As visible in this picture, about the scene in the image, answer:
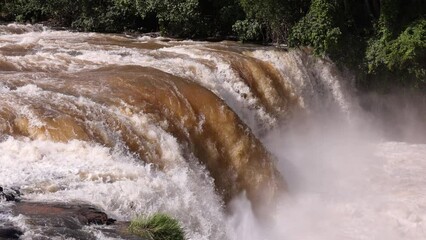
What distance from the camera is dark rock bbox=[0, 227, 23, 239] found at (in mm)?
4912

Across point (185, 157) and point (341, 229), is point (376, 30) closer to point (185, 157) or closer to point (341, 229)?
point (341, 229)

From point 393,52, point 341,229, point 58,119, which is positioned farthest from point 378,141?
point 58,119

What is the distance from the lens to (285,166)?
12.2 m

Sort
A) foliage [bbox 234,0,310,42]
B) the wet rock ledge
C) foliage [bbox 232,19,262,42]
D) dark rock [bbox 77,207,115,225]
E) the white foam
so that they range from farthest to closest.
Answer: foliage [bbox 232,19,262,42]
foliage [bbox 234,0,310,42]
the white foam
dark rock [bbox 77,207,115,225]
the wet rock ledge

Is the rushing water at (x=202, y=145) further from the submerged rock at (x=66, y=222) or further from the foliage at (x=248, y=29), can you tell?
the foliage at (x=248, y=29)

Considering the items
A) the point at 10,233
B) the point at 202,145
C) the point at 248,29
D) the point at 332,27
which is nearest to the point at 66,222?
the point at 10,233

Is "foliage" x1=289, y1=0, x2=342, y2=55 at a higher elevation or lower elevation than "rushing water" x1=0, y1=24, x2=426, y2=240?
higher

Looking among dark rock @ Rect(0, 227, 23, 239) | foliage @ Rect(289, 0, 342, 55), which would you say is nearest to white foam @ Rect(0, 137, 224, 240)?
A: dark rock @ Rect(0, 227, 23, 239)

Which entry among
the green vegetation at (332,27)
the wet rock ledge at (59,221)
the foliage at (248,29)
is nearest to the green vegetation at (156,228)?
the wet rock ledge at (59,221)

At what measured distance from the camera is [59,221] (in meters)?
5.47

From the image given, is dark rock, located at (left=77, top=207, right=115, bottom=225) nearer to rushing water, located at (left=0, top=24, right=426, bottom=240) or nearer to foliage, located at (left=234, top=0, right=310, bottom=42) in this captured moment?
rushing water, located at (left=0, top=24, right=426, bottom=240)

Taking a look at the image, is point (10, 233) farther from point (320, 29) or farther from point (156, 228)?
point (320, 29)

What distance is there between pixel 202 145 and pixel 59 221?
3.87m

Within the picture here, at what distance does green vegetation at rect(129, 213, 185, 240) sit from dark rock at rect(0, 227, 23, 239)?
3.56 feet
